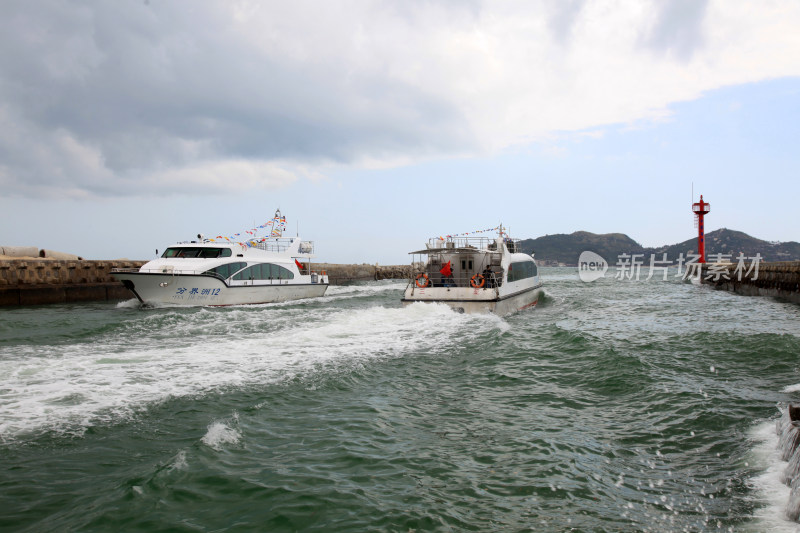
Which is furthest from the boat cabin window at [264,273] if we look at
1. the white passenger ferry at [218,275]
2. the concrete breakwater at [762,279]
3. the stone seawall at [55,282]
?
the concrete breakwater at [762,279]

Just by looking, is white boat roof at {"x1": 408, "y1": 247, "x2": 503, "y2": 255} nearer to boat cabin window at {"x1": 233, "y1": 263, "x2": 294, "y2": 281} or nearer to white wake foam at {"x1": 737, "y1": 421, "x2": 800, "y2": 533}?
boat cabin window at {"x1": 233, "y1": 263, "x2": 294, "y2": 281}

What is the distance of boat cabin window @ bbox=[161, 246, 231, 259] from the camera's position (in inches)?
966

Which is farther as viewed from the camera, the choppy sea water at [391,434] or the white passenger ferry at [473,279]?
the white passenger ferry at [473,279]

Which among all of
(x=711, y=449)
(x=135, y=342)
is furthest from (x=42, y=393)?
(x=711, y=449)

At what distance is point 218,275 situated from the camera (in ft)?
77.3

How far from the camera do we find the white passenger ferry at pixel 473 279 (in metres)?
19.6

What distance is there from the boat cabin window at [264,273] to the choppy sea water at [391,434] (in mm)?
12170

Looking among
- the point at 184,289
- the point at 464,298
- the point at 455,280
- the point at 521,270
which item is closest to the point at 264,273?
the point at 184,289

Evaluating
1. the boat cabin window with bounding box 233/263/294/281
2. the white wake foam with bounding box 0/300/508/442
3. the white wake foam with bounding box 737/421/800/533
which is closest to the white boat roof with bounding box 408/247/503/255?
the white wake foam with bounding box 0/300/508/442

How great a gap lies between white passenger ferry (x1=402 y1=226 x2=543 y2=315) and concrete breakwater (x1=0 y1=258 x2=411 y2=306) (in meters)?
19.8

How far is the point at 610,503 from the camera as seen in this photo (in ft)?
14.9

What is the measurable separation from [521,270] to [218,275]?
1590 centimetres

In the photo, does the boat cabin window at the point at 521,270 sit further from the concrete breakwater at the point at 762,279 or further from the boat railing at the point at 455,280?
the concrete breakwater at the point at 762,279

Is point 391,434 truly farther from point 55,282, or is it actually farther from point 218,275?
point 55,282
